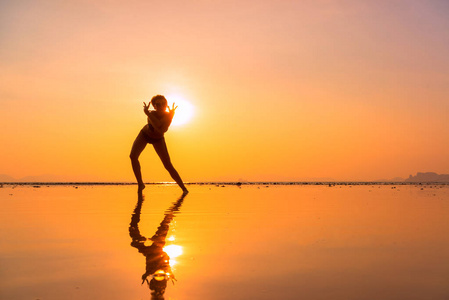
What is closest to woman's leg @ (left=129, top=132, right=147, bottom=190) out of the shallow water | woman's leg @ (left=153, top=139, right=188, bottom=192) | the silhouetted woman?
the silhouetted woman

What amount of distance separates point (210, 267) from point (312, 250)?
160cm

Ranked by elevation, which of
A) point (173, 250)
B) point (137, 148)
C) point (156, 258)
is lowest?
point (156, 258)

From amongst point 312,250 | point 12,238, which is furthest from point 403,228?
point 12,238

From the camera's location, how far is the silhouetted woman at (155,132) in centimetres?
1742

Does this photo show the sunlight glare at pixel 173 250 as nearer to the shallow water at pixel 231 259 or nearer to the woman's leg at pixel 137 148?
the shallow water at pixel 231 259

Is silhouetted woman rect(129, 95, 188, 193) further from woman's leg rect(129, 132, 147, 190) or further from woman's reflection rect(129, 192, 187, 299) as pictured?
woman's reflection rect(129, 192, 187, 299)

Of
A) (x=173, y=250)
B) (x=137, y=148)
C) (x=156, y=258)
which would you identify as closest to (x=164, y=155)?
(x=137, y=148)

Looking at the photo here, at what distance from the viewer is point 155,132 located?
17734 mm

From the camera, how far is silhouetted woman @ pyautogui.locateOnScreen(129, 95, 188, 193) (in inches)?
686

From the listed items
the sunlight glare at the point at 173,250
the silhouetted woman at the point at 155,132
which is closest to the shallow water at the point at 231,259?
the sunlight glare at the point at 173,250

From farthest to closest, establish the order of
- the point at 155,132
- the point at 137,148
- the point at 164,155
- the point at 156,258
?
the point at 164,155 → the point at 137,148 → the point at 155,132 → the point at 156,258

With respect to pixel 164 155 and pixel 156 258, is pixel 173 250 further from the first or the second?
pixel 164 155

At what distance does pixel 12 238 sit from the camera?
252 inches

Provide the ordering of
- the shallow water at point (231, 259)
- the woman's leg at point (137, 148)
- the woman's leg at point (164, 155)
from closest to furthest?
the shallow water at point (231, 259) < the woman's leg at point (137, 148) < the woman's leg at point (164, 155)
